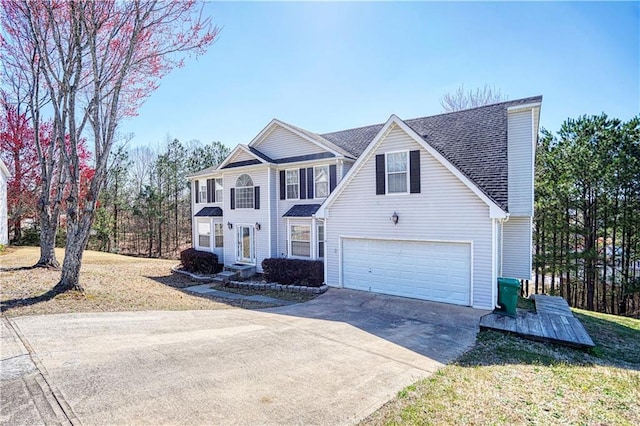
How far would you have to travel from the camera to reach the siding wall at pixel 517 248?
12.0 metres

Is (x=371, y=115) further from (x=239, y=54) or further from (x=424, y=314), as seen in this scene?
(x=424, y=314)

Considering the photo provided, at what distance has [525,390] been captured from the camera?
16.8ft

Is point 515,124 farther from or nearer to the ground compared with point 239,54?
nearer to the ground

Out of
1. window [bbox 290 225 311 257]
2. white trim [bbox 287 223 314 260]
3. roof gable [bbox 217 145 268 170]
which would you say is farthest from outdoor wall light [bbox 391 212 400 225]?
roof gable [bbox 217 145 268 170]

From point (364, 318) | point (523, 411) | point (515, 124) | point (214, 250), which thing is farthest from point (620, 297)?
point (214, 250)

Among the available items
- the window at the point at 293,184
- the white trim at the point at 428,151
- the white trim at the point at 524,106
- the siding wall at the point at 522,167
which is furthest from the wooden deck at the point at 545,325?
the window at the point at 293,184

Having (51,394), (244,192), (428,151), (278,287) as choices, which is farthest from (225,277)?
(51,394)

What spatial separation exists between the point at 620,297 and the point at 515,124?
1344 centimetres

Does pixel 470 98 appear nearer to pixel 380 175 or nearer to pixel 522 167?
pixel 522 167

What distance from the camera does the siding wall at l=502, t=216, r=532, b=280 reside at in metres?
12.0

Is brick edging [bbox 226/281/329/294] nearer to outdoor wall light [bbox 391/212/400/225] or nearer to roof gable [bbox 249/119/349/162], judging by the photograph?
outdoor wall light [bbox 391/212/400/225]

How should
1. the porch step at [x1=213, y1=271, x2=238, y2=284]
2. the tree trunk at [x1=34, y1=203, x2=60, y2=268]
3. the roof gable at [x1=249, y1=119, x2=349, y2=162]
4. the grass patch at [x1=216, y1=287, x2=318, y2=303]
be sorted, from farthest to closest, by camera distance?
the roof gable at [x1=249, y1=119, x2=349, y2=162]
the porch step at [x1=213, y1=271, x2=238, y2=284]
the tree trunk at [x1=34, y1=203, x2=60, y2=268]
the grass patch at [x1=216, y1=287, x2=318, y2=303]

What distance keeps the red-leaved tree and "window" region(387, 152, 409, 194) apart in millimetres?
7770

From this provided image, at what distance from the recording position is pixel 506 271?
1235cm
